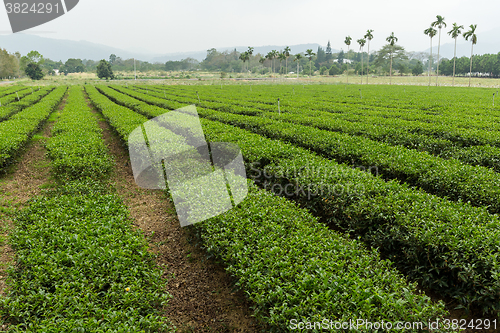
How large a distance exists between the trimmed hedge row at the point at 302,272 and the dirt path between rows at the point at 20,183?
3958mm

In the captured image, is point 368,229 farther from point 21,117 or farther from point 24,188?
point 21,117

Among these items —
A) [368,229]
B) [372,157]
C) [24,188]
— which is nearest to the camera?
[368,229]

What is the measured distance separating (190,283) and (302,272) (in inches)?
90.2

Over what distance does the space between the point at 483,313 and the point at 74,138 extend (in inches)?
444

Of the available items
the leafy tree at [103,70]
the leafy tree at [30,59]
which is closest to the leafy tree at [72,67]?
the leafy tree at [30,59]

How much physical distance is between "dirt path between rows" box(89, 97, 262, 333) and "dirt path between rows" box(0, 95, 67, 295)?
250 centimetres

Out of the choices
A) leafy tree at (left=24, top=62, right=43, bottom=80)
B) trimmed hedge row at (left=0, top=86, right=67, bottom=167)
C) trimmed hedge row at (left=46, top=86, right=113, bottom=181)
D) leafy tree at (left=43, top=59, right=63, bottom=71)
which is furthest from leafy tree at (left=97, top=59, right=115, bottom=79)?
trimmed hedge row at (left=46, top=86, right=113, bottom=181)

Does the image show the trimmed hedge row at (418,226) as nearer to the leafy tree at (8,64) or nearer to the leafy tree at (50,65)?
the leafy tree at (8,64)

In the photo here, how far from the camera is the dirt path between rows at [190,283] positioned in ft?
13.1

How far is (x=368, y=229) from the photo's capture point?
205 inches

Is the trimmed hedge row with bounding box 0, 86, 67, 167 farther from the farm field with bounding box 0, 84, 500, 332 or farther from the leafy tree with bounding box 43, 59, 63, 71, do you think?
the leafy tree with bounding box 43, 59, 63, 71

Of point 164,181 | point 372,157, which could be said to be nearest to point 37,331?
point 164,181

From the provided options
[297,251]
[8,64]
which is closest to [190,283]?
[297,251]

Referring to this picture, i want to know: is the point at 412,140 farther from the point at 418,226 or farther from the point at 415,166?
the point at 418,226
